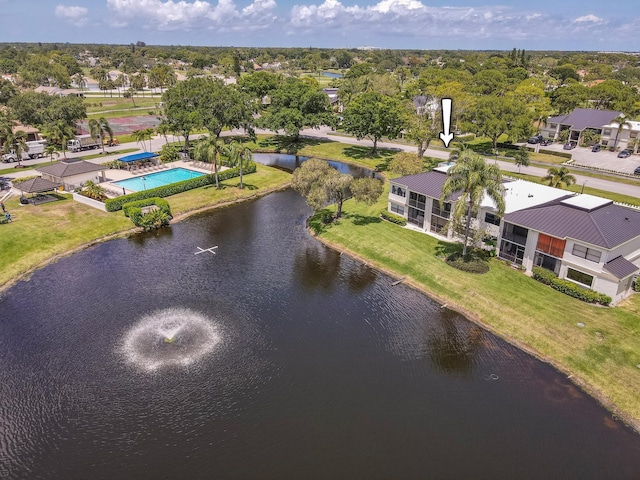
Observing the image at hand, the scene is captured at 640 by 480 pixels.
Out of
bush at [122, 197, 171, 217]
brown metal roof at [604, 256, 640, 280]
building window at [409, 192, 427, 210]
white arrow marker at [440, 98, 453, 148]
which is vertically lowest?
brown metal roof at [604, 256, 640, 280]

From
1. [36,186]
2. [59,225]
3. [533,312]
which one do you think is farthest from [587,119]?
[36,186]

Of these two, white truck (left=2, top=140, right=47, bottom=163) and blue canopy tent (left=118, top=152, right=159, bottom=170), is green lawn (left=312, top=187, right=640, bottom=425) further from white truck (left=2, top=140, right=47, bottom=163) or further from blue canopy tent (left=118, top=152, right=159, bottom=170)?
white truck (left=2, top=140, right=47, bottom=163)

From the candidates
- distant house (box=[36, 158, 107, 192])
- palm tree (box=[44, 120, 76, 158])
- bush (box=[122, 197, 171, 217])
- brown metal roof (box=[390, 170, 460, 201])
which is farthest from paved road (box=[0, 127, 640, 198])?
bush (box=[122, 197, 171, 217])

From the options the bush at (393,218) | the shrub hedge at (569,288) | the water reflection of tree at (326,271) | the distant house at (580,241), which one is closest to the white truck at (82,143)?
the water reflection of tree at (326,271)

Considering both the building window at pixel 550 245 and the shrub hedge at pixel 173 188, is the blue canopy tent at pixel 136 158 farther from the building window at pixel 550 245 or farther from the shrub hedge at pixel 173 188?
the building window at pixel 550 245

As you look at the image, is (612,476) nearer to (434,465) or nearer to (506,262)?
(434,465)

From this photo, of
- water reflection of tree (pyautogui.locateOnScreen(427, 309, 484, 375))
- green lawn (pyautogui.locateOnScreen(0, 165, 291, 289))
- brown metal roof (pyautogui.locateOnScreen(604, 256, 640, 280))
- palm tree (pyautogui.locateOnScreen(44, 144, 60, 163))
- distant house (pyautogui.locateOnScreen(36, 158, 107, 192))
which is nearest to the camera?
water reflection of tree (pyautogui.locateOnScreen(427, 309, 484, 375))
